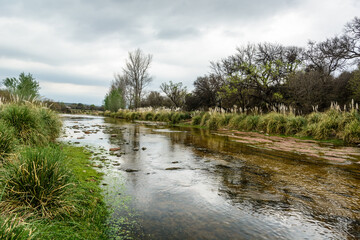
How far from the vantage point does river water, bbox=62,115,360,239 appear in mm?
2582

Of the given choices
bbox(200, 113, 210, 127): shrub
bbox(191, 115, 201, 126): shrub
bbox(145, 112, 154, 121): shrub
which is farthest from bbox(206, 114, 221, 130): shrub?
bbox(145, 112, 154, 121): shrub

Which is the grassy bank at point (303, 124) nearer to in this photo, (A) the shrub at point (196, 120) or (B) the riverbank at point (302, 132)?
(B) the riverbank at point (302, 132)

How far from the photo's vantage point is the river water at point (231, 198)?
2582 millimetres

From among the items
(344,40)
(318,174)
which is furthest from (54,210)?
(344,40)

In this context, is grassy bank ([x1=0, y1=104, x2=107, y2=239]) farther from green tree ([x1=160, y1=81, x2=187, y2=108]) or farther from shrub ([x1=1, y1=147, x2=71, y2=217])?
green tree ([x1=160, y1=81, x2=187, y2=108])

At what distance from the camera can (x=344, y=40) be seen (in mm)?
21703

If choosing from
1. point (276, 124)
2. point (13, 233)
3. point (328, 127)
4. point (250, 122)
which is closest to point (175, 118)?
point (250, 122)

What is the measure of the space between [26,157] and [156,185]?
225 cm

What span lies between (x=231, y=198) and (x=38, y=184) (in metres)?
2.83

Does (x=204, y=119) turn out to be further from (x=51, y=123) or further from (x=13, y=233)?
(x=13, y=233)

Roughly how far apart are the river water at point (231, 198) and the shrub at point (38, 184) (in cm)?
73

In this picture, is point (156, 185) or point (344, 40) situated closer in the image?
point (156, 185)

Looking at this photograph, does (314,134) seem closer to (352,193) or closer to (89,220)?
(352,193)

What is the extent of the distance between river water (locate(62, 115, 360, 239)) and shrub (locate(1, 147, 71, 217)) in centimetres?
73
